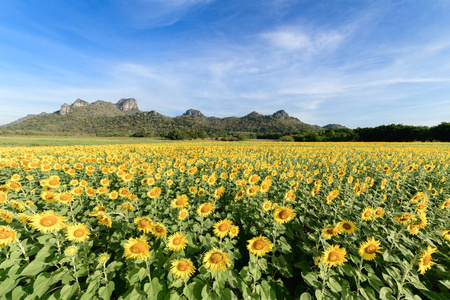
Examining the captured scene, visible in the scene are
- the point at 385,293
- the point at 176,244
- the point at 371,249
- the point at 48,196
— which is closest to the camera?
the point at 385,293

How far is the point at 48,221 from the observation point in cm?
266

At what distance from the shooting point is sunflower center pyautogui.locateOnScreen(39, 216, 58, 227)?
2664mm

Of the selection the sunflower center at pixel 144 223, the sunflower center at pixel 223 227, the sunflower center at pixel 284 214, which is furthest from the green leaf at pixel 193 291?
the sunflower center at pixel 284 214

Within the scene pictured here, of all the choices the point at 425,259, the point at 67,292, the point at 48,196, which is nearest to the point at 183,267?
the point at 67,292

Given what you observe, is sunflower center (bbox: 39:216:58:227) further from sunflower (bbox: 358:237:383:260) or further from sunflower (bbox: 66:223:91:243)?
sunflower (bbox: 358:237:383:260)

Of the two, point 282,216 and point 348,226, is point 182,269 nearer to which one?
point 282,216

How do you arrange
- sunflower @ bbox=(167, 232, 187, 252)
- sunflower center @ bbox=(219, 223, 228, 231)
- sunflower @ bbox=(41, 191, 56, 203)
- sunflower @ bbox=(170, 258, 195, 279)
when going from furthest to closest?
sunflower @ bbox=(41, 191, 56, 203) → sunflower center @ bbox=(219, 223, 228, 231) → sunflower @ bbox=(167, 232, 187, 252) → sunflower @ bbox=(170, 258, 195, 279)

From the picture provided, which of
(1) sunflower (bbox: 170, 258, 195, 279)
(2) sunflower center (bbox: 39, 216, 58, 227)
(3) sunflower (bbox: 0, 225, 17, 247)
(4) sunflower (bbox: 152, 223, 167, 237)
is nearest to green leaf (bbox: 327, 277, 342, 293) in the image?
(1) sunflower (bbox: 170, 258, 195, 279)

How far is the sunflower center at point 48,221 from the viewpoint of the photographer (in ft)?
8.74

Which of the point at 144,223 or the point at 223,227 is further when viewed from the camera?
the point at 223,227

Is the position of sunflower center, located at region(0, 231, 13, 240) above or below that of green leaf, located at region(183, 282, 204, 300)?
above

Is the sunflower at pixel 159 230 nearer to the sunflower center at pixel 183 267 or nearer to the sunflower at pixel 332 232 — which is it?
the sunflower center at pixel 183 267

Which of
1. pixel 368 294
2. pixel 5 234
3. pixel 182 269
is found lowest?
pixel 368 294

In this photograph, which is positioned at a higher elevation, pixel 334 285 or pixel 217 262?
pixel 217 262
